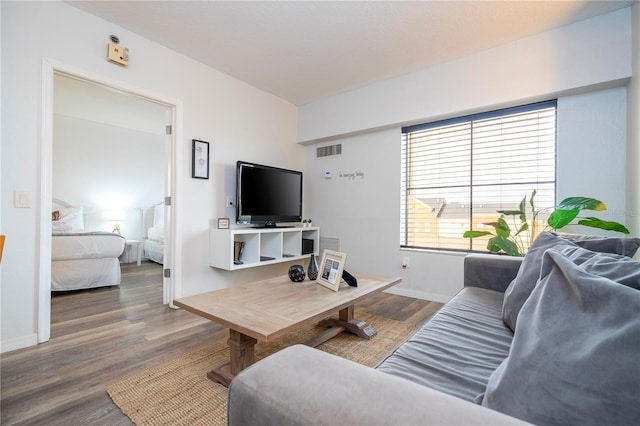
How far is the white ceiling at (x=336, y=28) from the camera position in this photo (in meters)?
2.20

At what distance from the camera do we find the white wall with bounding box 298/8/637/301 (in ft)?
7.57

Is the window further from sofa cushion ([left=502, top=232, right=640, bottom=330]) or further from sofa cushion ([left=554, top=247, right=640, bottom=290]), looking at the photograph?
sofa cushion ([left=554, top=247, right=640, bottom=290])

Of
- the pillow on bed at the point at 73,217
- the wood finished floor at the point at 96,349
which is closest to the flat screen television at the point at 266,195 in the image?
the wood finished floor at the point at 96,349

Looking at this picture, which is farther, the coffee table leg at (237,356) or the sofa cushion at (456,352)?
the coffee table leg at (237,356)

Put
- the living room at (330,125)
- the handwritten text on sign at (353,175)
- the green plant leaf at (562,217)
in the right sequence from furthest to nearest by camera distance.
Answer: the handwritten text on sign at (353,175) < the green plant leaf at (562,217) < the living room at (330,125)

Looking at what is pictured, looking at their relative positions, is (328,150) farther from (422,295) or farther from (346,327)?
(346,327)

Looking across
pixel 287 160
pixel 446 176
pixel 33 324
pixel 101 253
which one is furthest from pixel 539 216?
pixel 101 253

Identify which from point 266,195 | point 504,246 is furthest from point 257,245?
point 504,246

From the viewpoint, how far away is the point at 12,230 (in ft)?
6.44

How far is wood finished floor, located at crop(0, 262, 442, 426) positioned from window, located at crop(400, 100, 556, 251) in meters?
0.86

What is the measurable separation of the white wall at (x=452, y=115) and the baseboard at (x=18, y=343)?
2958mm

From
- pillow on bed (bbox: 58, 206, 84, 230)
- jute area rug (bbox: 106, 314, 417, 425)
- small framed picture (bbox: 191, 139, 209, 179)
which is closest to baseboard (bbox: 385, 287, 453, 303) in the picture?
jute area rug (bbox: 106, 314, 417, 425)

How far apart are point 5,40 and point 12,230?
127 centimetres

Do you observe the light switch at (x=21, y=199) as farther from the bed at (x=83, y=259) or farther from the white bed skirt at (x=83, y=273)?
the white bed skirt at (x=83, y=273)
